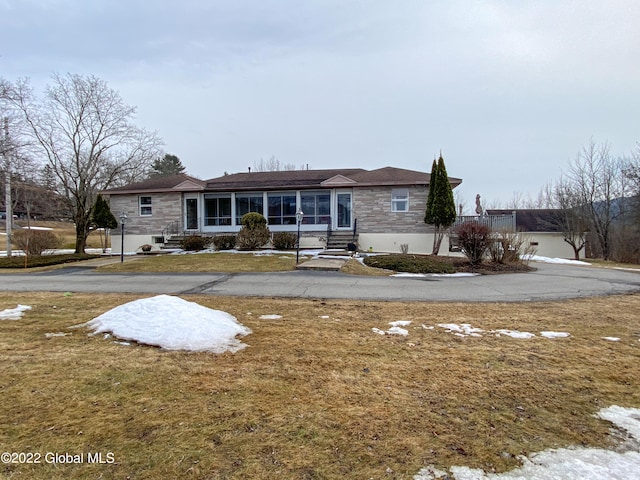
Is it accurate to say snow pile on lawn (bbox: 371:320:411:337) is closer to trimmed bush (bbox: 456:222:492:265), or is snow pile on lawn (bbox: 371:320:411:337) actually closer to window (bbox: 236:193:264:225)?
trimmed bush (bbox: 456:222:492:265)

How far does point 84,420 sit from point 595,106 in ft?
77.0

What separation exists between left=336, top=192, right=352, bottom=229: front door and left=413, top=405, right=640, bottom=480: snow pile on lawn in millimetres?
18813

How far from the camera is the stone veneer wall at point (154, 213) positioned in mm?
22156

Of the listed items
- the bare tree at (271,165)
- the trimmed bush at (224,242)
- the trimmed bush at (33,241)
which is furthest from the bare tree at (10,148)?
the bare tree at (271,165)

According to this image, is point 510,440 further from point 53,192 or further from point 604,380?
point 53,192

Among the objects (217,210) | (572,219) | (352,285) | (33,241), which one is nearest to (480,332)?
(352,285)

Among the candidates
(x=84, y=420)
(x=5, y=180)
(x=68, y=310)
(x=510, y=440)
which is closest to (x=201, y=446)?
(x=84, y=420)

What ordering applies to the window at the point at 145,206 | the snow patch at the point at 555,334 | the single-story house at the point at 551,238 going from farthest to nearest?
the single-story house at the point at 551,238 < the window at the point at 145,206 < the snow patch at the point at 555,334

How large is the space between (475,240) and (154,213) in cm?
1957

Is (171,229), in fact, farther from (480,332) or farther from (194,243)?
(480,332)

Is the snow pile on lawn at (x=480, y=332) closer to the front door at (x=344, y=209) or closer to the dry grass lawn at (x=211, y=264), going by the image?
the dry grass lawn at (x=211, y=264)

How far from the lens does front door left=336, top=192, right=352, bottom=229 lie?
2092 centimetres

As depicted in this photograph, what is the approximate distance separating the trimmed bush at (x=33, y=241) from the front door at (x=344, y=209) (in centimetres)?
1762

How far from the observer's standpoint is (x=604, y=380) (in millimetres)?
3266
